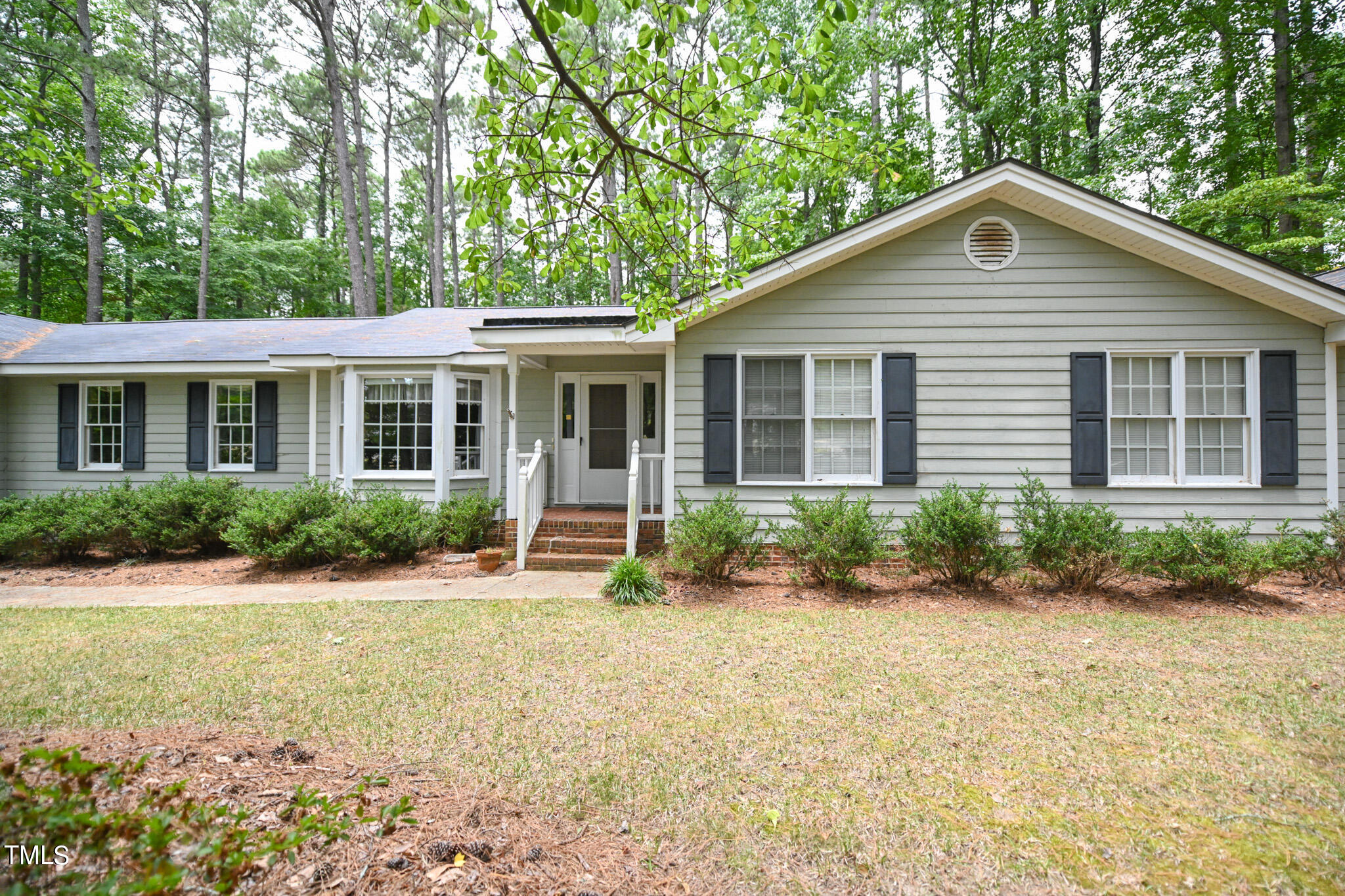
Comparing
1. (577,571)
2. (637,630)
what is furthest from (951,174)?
(637,630)

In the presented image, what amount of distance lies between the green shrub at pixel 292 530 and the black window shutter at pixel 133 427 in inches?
166

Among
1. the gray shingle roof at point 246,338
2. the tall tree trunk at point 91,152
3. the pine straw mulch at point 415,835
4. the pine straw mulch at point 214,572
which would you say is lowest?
the pine straw mulch at point 214,572

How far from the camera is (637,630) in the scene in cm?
527

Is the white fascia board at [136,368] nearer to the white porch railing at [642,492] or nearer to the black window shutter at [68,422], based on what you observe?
the black window shutter at [68,422]

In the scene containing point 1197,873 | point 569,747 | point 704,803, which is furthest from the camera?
point 569,747

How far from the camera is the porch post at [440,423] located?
A: 30.3ft

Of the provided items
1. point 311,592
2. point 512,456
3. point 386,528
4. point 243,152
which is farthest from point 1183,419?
Answer: point 243,152

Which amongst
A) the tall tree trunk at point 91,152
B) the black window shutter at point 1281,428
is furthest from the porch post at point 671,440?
the tall tree trunk at point 91,152

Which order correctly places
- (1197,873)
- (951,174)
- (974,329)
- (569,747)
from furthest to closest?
(951,174) < (974,329) < (569,747) < (1197,873)

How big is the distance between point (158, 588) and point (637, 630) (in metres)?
5.99

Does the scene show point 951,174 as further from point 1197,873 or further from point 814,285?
point 1197,873

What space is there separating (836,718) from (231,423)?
1126cm

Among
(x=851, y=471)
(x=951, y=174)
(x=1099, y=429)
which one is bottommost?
(x=851, y=471)

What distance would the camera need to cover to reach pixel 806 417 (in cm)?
785
